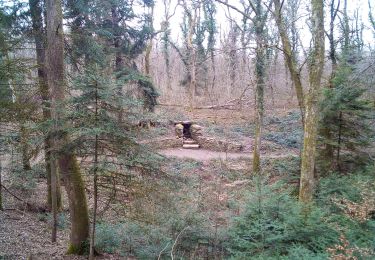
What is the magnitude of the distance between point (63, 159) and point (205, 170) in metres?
9.17

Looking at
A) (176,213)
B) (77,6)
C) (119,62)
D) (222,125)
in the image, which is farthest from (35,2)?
(222,125)

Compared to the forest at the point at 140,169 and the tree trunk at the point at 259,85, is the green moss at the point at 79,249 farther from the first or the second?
the tree trunk at the point at 259,85

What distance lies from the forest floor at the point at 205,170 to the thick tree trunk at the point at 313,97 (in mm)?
2006

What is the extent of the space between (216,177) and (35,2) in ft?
30.6

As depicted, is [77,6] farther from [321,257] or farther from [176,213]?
[321,257]

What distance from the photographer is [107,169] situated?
606 centimetres

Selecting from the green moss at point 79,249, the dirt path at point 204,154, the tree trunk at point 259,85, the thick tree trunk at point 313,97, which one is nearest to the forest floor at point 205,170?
the dirt path at point 204,154

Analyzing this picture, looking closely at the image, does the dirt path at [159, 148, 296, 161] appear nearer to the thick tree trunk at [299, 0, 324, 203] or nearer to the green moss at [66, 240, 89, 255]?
the thick tree trunk at [299, 0, 324, 203]

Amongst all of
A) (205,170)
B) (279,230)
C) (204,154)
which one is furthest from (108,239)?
(204,154)

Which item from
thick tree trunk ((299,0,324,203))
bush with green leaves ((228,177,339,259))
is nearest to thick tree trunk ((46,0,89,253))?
bush with green leaves ((228,177,339,259))

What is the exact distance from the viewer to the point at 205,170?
15609mm

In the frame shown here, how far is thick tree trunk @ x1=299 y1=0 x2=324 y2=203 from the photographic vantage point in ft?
24.1

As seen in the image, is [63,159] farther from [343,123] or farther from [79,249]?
[343,123]

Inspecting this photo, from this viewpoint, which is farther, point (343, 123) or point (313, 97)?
point (343, 123)
